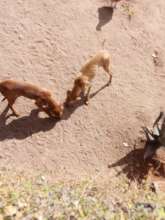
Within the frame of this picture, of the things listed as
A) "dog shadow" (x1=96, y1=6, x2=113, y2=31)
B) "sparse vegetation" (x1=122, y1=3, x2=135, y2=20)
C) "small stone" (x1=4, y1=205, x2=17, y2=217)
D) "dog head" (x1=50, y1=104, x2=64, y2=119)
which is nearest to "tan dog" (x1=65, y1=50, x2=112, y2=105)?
"dog head" (x1=50, y1=104, x2=64, y2=119)

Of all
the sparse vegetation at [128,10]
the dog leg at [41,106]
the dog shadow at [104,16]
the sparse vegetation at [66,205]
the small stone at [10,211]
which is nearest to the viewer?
the small stone at [10,211]

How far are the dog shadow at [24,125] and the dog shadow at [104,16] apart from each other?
234cm

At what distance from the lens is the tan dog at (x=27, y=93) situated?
7.29 meters

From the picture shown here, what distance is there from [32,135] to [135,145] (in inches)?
68.0

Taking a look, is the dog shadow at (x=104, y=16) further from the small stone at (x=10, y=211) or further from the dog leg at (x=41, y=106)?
the small stone at (x=10, y=211)

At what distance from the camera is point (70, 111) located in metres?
7.96

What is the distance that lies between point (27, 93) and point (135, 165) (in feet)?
6.88

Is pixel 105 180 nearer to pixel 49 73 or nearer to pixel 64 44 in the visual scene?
pixel 49 73

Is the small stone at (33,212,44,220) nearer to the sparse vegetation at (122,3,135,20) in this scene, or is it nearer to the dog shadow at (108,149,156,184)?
the dog shadow at (108,149,156,184)

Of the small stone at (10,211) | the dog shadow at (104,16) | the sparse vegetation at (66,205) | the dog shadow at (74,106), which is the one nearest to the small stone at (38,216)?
the sparse vegetation at (66,205)

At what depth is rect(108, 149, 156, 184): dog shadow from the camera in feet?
24.5

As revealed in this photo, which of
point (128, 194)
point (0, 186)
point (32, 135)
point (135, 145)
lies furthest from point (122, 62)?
point (0, 186)

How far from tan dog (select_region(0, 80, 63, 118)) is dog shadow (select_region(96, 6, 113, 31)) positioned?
2308 mm

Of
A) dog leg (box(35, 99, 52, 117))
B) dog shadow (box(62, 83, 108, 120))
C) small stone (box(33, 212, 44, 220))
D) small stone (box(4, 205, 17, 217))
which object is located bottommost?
dog shadow (box(62, 83, 108, 120))
